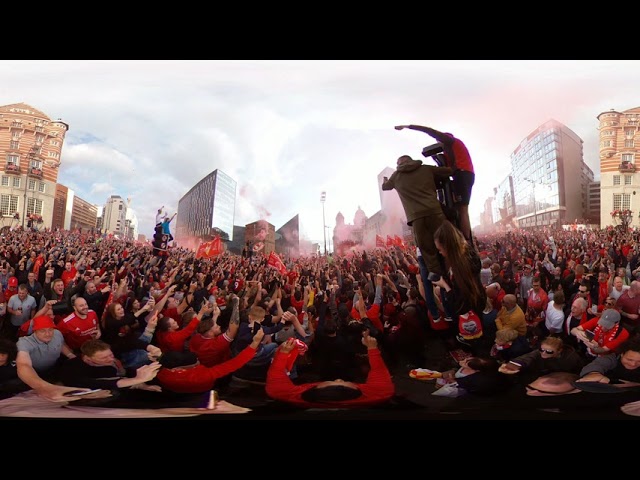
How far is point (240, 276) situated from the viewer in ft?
14.5

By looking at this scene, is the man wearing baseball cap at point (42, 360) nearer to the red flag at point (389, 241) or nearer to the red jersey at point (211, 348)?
the red jersey at point (211, 348)

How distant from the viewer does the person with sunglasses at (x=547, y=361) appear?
4020 millimetres

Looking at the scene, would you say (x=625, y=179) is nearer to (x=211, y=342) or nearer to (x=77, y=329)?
(x=211, y=342)

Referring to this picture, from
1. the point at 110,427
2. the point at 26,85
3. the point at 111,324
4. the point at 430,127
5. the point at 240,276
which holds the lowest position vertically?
the point at 110,427

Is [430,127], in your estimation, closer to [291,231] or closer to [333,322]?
[291,231]

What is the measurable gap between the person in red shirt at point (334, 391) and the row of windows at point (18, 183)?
118 inches

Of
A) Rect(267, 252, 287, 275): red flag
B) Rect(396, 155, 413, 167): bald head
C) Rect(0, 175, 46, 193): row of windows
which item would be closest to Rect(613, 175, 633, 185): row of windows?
Rect(396, 155, 413, 167): bald head

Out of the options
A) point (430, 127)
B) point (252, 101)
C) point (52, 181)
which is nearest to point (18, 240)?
point (52, 181)

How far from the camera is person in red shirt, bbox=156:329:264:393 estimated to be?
13.5 feet

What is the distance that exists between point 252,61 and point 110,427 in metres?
3.74

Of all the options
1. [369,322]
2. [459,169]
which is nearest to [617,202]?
[459,169]

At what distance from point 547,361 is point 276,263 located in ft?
8.69

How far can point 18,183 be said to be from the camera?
458cm

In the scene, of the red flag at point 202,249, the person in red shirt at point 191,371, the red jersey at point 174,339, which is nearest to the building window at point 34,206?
the red flag at point 202,249
